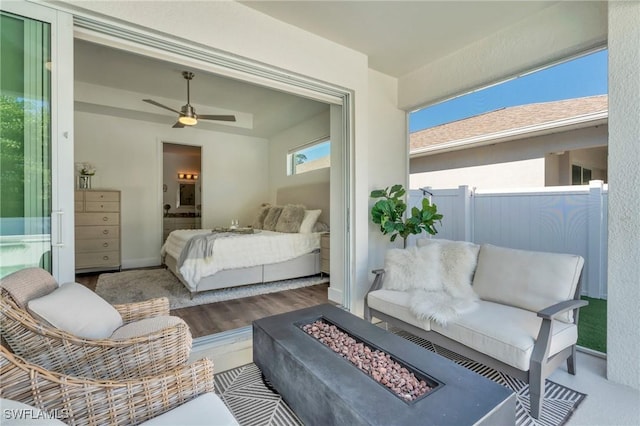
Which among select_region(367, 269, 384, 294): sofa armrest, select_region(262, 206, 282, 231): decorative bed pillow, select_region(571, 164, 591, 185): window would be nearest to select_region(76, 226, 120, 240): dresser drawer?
select_region(262, 206, 282, 231): decorative bed pillow

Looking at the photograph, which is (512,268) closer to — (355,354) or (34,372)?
(355,354)

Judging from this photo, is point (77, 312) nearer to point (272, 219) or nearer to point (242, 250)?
point (242, 250)

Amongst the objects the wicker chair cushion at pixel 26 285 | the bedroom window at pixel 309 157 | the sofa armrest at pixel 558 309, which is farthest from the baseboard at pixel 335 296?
the wicker chair cushion at pixel 26 285

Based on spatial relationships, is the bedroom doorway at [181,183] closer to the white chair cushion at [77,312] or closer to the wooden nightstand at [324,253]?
the wooden nightstand at [324,253]

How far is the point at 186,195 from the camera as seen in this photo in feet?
28.0

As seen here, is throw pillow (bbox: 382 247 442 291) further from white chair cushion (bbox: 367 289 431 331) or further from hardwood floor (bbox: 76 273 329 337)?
hardwood floor (bbox: 76 273 329 337)

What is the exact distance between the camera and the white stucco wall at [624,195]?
1960 millimetres

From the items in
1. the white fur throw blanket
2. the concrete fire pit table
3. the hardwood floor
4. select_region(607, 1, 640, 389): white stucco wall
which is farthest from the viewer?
the hardwood floor

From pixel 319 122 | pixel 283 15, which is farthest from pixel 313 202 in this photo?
pixel 283 15

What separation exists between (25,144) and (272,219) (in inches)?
149

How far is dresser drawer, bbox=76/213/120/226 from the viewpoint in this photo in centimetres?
479

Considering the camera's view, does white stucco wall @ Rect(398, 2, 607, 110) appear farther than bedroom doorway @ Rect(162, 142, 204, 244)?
No

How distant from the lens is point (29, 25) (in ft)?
5.99

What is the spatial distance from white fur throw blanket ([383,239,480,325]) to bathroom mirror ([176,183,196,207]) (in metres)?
7.21
